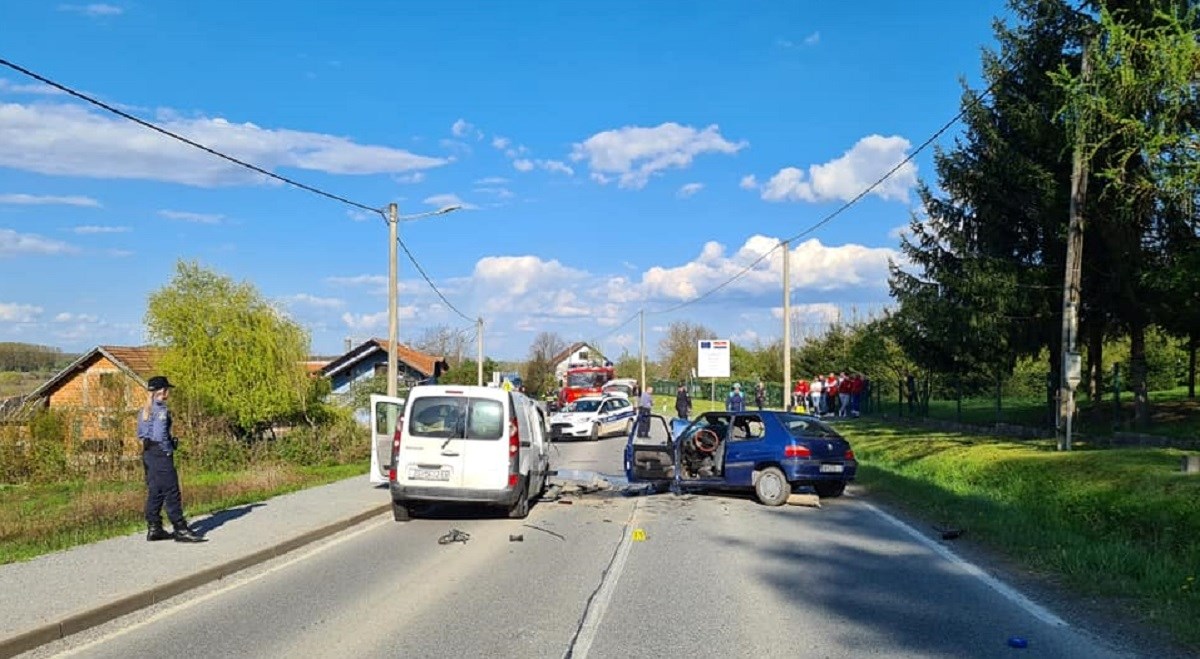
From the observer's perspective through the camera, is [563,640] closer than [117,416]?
Yes

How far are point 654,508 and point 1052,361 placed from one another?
58.3ft

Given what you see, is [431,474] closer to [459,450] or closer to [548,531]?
[459,450]

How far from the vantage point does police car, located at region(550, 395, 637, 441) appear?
34.1 meters

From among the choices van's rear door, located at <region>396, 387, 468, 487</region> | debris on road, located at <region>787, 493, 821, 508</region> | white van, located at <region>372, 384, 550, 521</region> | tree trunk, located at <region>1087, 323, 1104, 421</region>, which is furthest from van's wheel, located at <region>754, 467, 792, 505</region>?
tree trunk, located at <region>1087, 323, 1104, 421</region>

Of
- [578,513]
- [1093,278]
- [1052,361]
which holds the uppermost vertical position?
[1093,278]

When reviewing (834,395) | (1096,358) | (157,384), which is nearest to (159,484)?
(157,384)

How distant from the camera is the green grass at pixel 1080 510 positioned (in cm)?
841

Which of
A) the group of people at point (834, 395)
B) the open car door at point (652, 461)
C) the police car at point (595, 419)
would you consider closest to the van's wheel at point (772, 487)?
the open car door at point (652, 461)

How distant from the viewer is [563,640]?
681cm

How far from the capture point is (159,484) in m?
10.8

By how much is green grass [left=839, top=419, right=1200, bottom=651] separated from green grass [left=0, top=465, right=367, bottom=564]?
10.4 m

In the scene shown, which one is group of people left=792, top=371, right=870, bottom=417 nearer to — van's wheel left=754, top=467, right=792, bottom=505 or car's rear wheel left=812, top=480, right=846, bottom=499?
car's rear wheel left=812, top=480, right=846, bottom=499

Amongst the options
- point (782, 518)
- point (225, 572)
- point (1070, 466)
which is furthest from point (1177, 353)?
point (225, 572)

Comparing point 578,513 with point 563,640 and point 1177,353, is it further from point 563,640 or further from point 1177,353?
point 1177,353
